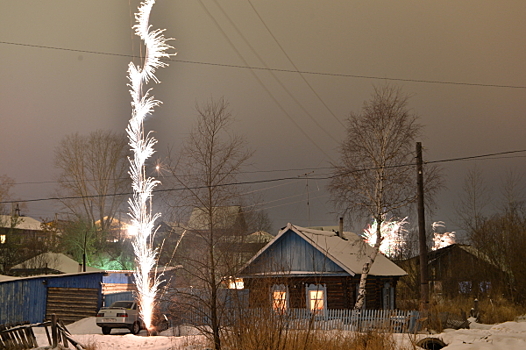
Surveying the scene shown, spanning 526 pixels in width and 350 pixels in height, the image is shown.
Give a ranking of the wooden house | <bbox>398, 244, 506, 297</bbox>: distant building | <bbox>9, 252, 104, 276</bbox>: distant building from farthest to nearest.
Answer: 1. <bbox>9, 252, 104, 276</bbox>: distant building
2. <bbox>398, 244, 506, 297</bbox>: distant building
3. the wooden house

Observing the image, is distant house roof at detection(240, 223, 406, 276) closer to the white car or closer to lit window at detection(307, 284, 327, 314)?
lit window at detection(307, 284, 327, 314)

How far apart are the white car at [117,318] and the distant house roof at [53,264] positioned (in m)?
21.9

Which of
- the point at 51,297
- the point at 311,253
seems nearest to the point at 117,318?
the point at 51,297

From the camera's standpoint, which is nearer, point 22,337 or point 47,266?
point 22,337

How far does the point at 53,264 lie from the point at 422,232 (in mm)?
36814

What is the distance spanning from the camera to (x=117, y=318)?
26078mm

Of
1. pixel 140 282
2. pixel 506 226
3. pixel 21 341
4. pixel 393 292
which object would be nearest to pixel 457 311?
pixel 393 292

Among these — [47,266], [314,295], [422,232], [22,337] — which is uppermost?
[422,232]

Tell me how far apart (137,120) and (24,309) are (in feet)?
43.6

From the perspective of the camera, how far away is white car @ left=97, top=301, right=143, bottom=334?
1025 inches

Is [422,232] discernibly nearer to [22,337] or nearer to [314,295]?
[314,295]

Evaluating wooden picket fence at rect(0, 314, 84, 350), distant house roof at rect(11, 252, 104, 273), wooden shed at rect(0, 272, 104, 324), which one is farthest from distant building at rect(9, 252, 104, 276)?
wooden picket fence at rect(0, 314, 84, 350)

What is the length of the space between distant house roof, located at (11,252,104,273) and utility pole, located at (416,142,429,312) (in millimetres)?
31813

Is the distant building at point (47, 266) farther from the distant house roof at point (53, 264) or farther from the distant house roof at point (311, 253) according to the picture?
the distant house roof at point (311, 253)
